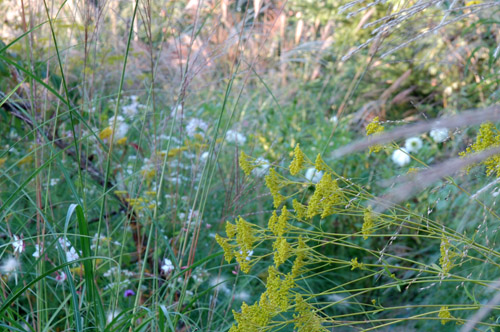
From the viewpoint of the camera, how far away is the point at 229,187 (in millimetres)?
1589

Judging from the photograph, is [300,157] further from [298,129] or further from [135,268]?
[298,129]

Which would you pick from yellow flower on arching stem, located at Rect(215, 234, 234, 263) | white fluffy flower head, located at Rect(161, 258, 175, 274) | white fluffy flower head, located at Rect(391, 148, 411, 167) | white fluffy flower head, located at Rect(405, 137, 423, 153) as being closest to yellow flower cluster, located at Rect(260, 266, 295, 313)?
yellow flower on arching stem, located at Rect(215, 234, 234, 263)

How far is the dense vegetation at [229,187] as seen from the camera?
1070 mm

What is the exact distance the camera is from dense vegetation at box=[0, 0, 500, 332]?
1.07 meters

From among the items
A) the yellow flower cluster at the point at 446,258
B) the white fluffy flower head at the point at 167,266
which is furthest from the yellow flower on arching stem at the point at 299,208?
the white fluffy flower head at the point at 167,266

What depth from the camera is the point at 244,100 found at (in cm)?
348

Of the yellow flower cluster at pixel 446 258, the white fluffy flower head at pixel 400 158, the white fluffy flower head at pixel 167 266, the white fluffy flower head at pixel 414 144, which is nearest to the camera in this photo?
the yellow flower cluster at pixel 446 258

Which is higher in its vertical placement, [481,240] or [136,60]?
[136,60]

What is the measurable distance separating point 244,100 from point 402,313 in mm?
1699

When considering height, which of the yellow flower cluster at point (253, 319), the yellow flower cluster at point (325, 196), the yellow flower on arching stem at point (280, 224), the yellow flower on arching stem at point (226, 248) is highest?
the yellow flower cluster at point (325, 196)

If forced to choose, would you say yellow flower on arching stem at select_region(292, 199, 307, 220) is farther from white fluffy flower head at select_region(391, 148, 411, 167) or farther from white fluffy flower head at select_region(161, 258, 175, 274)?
white fluffy flower head at select_region(391, 148, 411, 167)

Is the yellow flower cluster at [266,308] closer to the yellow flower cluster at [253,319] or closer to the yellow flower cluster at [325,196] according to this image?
the yellow flower cluster at [253,319]

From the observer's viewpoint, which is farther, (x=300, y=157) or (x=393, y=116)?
(x=393, y=116)

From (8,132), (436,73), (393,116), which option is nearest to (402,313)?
(8,132)
